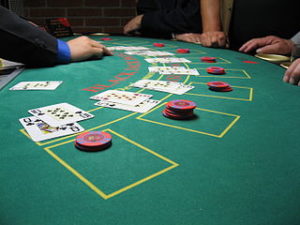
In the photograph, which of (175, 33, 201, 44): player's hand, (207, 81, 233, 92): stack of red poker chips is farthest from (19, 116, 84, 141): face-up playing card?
(175, 33, 201, 44): player's hand

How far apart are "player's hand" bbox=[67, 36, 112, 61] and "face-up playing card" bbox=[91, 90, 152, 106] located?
0.81 m

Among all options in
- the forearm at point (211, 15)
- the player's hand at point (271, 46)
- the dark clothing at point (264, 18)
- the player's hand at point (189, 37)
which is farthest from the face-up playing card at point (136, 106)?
the forearm at point (211, 15)

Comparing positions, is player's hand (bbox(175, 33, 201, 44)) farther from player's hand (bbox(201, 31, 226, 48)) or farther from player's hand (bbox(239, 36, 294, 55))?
player's hand (bbox(239, 36, 294, 55))

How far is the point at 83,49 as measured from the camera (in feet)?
6.63

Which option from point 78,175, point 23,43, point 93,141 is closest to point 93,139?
point 93,141

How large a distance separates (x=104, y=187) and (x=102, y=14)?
4.73 m

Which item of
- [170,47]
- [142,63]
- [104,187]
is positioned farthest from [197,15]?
[104,187]

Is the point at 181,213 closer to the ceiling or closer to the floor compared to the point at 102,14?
closer to the floor

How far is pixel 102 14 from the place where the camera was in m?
4.91

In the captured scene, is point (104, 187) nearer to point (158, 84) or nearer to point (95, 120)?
point (95, 120)

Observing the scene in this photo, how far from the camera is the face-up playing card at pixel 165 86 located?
4.49 feet

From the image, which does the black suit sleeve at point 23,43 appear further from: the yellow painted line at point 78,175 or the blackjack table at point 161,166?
the yellow painted line at point 78,175

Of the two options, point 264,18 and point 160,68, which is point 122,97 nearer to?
point 160,68

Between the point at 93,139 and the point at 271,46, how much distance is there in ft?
A: 6.52
